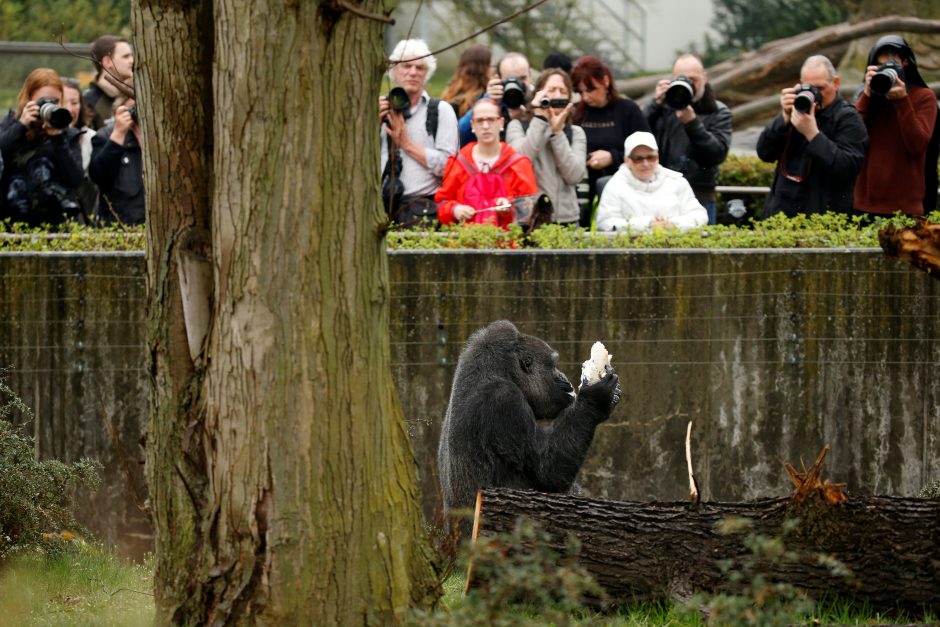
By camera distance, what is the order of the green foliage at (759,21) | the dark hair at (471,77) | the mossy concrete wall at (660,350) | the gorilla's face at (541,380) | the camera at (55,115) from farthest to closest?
the green foliage at (759,21)
the dark hair at (471,77)
the camera at (55,115)
the mossy concrete wall at (660,350)
the gorilla's face at (541,380)

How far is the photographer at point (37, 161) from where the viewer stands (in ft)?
31.9

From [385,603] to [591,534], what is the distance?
4.52 ft

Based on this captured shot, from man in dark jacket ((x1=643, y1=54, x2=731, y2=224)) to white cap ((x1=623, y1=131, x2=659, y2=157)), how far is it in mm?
545

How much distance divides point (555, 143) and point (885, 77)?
2.44 m

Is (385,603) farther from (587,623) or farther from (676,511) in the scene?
(676,511)

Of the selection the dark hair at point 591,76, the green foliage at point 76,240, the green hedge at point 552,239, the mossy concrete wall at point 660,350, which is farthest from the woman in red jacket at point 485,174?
the green foliage at point 76,240

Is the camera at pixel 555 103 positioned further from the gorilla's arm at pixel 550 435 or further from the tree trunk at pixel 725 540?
the tree trunk at pixel 725 540

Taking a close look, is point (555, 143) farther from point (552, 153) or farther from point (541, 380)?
point (541, 380)

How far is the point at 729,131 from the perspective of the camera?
10.5 metres

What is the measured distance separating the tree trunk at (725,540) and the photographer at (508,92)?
4818 millimetres

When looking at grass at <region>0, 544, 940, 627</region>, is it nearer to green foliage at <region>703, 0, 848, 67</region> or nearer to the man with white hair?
the man with white hair

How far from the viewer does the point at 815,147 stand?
31.0ft

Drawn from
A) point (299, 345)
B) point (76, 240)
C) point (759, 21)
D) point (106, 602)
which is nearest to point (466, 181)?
point (76, 240)

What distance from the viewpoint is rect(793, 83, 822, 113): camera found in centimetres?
937
